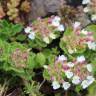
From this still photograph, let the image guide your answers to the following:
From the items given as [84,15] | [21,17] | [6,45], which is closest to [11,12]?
[21,17]

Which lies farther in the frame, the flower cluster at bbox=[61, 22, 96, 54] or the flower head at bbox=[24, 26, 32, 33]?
the flower head at bbox=[24, 26, 32, 33]

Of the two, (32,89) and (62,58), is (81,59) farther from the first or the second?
(32,89)

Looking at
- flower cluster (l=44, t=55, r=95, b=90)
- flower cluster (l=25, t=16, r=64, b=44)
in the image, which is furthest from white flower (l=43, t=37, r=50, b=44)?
flower cluster (l=44, t=55, r=95, b=90)

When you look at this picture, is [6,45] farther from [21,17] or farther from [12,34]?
[21,17]

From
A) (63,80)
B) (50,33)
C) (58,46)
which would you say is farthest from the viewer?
(58,46)

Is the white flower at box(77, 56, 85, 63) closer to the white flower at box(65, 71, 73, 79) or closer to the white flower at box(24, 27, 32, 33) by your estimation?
the white flower at box(65, 71, 73, 79)

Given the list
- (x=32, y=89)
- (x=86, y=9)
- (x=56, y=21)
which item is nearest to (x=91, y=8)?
(x=86, y=9)
